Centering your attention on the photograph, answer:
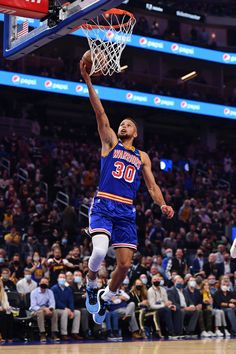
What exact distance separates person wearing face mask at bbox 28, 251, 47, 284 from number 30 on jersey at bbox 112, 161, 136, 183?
292 inches

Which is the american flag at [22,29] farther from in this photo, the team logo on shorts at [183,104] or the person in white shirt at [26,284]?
the team logo on shorts at [183,104]

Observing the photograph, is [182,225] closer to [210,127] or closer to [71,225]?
[71,225]

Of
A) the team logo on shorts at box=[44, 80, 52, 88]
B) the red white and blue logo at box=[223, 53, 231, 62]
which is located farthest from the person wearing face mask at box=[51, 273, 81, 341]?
the red white and blue logo at box=[223, 53, 231, 62]

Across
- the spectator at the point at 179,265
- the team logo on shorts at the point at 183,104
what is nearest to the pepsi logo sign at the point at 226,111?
the team logo on shorts at the point at 183,104

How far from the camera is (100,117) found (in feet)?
27.6

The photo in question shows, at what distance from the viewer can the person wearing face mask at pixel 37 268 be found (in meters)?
15.6

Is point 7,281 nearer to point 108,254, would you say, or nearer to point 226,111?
point 108,254

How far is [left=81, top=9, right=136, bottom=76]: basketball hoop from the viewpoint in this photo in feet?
30.9

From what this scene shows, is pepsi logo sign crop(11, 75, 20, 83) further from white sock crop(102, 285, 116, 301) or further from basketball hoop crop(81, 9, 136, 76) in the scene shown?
white sock crop(102, 285, 116, 301)

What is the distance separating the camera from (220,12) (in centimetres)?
3903

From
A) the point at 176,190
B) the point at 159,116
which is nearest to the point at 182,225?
the point at 176,190

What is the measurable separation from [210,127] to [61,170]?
14.1 m

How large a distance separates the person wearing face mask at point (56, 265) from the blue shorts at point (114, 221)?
7.39 meters

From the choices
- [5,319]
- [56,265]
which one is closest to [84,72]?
[5,319]
